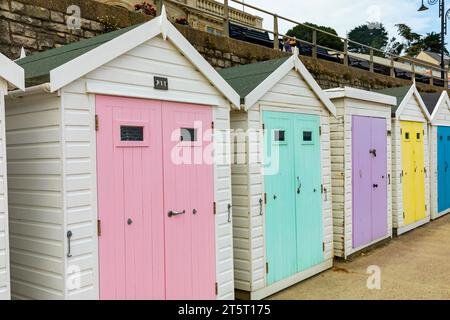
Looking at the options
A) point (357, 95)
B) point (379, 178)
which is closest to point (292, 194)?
point (357, 95)

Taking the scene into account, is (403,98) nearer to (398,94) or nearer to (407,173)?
(398,94)

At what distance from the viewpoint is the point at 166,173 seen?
4316 millimetres

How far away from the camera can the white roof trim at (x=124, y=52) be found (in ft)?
11.4

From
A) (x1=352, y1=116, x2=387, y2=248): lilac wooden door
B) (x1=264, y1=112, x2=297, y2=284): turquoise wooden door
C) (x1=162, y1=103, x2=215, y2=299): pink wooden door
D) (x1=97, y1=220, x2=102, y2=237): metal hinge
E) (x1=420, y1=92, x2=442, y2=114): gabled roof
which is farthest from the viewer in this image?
(x1=420, y1=92, x2=442, y2=114): gabled roof

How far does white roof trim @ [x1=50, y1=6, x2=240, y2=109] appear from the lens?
3.48 meters

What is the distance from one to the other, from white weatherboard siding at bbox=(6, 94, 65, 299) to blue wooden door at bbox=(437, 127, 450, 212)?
31.8 ft

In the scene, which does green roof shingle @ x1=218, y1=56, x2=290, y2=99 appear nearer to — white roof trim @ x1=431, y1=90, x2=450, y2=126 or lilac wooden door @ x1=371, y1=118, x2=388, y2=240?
lilac wooden door @ x1=371, y1=118, x2=388, y2=240

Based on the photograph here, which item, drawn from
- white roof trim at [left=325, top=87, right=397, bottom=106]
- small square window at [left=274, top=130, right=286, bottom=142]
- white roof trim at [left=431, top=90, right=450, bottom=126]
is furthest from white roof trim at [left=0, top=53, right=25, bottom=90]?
white roof trim at [left=431, top=90, right=450, bottom=126]

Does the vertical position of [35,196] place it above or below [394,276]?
above

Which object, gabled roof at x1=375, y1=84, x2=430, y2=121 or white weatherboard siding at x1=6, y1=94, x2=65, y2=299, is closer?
white weatherboard siding at x1=6, y1=94, x2=65, y2=299

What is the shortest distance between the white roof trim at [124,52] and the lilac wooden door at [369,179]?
3443mm

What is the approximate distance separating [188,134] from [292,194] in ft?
6.60

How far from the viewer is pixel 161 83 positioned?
167 inches
